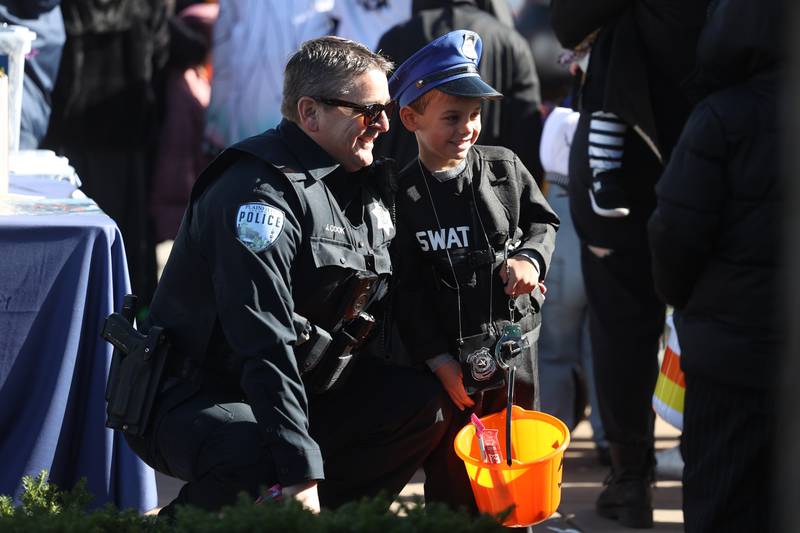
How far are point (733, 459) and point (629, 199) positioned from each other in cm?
127

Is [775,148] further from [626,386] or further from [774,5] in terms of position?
[626,386]

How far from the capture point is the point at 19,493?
136 inches

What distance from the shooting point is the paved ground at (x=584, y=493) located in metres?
4.29

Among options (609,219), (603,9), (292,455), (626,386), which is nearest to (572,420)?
(626,386)

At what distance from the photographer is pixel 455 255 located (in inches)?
125

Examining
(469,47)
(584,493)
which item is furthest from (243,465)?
(584,493)

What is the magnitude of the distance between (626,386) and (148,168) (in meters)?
3.18

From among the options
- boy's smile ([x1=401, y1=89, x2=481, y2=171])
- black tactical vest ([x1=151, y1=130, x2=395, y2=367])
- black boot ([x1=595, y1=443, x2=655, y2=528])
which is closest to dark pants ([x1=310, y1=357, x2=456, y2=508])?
black tactical vest ([x1=151, y1=130, x2=395, y2=367])

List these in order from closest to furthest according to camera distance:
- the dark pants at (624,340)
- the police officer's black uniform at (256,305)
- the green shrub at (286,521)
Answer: the green shrub at (286,521) < the police officer's black uniform at (256,305) < the dark pants at (624,340)

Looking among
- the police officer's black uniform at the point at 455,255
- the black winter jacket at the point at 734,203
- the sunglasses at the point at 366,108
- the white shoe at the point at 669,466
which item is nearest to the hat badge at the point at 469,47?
the police officer's black uniform at the point at 455,255

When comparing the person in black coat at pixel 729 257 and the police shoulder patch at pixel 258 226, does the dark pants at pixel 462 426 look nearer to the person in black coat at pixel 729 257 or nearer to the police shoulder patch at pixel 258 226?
the person in black coat at pixel 729 257

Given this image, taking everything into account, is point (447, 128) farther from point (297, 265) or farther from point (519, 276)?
point (297, 265)

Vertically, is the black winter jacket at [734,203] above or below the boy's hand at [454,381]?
above

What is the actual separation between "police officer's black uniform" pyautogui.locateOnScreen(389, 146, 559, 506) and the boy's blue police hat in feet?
0.65
